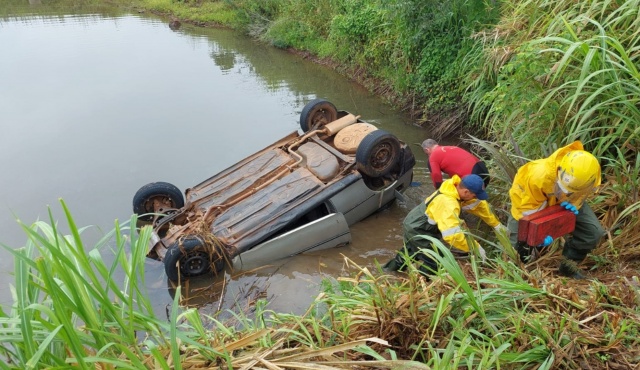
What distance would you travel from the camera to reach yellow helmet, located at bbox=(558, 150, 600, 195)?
10.7 ft

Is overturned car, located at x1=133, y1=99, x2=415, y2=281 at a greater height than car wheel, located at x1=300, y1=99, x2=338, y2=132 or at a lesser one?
lesser

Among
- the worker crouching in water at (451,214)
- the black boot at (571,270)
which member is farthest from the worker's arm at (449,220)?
the black boot at (571,270)

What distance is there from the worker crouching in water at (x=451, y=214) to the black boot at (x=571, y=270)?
564 mm

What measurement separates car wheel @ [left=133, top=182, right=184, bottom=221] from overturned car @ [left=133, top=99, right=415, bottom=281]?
0.5 inches

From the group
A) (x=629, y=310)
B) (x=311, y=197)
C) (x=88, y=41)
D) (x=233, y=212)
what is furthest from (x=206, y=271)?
(x=88, y=41)

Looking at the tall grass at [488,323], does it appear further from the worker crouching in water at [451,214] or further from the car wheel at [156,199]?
the car wheel at [156,199]

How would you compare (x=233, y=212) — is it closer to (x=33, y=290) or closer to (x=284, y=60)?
(x=33, y=290)

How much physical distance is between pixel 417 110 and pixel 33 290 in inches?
330

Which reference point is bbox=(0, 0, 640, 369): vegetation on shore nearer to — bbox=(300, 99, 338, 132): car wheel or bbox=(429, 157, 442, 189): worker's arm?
bbox=(429, 157, 442, 189): worker's arm

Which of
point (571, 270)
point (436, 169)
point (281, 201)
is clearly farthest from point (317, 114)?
point (571, 270)

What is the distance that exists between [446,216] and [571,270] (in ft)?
3.40

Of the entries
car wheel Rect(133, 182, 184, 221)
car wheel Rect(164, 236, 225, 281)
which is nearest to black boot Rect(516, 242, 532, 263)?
car wheel Rect(164, 236, 225, 281)

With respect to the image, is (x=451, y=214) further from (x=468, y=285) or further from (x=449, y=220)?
(x=468, y=285)

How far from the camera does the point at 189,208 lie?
19.6 ft
